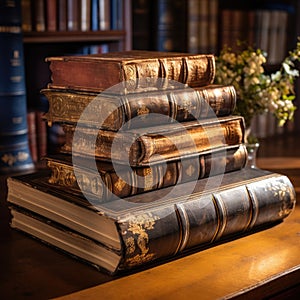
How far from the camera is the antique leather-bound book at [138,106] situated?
1.00m

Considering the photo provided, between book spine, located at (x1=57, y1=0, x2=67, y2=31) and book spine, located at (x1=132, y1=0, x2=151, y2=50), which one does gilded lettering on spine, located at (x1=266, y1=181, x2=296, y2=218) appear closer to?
book spine, located at (x1=57, y1=0, x2=67, y2=31)

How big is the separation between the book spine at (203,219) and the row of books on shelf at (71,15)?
1376 mm

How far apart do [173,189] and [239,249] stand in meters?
0.15

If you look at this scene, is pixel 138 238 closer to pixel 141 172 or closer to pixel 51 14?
pixel 141 172

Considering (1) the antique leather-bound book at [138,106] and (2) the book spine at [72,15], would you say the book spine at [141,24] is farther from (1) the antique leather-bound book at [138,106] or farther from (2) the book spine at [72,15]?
(1) the antique leather-bound book at [138,106]

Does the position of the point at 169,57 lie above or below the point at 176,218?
above

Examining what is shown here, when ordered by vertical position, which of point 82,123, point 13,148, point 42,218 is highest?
point 82,123

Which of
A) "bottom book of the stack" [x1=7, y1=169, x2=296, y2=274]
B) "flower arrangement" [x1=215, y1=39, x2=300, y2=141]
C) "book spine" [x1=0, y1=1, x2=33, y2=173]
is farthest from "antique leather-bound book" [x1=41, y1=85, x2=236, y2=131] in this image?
"book spine" [x1=0, y1=1, x2=33, y2=173]

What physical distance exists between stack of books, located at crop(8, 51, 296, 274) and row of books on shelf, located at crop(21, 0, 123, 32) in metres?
1.23

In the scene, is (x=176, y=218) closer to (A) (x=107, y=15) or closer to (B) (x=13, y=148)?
(B) (x=13, y=148)

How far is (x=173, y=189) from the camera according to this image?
1.08 m

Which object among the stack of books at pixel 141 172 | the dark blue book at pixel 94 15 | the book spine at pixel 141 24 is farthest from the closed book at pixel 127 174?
the book spine at pixel 141 24

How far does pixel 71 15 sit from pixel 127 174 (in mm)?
1471

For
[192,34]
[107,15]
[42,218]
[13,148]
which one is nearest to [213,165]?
[42,218]
